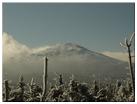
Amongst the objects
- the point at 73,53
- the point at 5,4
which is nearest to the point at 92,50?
the point at 73,53

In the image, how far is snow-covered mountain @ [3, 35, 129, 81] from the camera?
7.57 m

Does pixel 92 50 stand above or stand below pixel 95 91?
above

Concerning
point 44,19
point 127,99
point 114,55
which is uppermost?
point 44,19

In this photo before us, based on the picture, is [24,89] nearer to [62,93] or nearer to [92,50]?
[62,93]

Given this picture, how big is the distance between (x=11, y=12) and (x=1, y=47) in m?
0.46

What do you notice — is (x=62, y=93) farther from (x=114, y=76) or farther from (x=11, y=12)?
(x=11, y=12)

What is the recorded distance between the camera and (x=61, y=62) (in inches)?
299

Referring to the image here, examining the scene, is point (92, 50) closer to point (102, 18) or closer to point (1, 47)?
point (102, 18)

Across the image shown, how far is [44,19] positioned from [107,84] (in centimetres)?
A: 116

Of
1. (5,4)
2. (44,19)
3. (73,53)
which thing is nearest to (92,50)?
(73,53)

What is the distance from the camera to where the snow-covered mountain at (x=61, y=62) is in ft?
24.8

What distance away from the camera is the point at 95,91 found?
25.2ft

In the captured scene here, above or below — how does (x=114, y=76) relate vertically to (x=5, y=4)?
below

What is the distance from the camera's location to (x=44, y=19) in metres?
7.62
